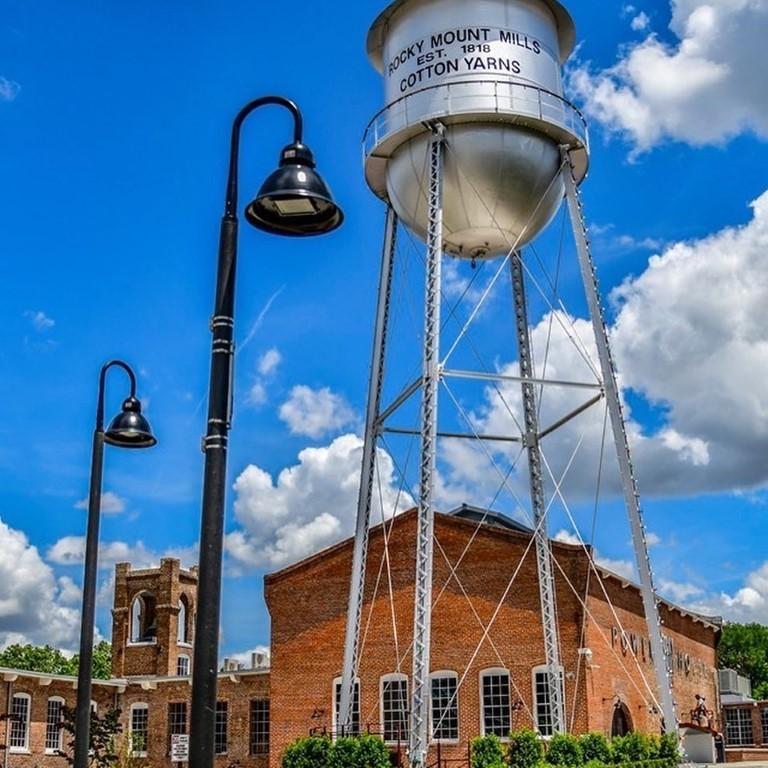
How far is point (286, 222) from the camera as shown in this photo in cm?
930

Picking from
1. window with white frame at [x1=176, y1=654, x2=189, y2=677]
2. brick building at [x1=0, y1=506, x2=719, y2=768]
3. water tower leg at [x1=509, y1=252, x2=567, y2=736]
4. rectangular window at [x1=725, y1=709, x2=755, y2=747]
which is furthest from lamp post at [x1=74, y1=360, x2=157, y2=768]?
rectangular window at [x1=725, y1=709, x2=755, y2=747]

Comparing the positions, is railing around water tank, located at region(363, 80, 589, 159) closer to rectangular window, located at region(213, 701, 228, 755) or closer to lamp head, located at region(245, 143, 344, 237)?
lamp head, located at region(245, 143, 344, 237)

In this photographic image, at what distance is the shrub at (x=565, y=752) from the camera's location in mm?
21609

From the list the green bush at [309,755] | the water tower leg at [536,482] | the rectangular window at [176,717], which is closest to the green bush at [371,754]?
the green bush at [309,755]

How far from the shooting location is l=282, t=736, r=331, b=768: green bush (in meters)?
23.0

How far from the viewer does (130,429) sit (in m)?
13.8

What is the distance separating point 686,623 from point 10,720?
2307cm

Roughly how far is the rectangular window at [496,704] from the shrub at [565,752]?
8.92m

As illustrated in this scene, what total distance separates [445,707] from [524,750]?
8.47m

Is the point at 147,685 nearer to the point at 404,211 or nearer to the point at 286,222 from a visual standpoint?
the point at 404,211

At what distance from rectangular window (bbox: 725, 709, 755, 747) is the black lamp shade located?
44028mm

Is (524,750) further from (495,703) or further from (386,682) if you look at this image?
(386,682)

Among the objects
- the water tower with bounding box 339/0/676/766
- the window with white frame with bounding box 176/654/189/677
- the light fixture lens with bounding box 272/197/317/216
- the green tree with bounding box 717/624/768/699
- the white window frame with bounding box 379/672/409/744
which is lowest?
the white window frame with bounding box 379/672/409/744

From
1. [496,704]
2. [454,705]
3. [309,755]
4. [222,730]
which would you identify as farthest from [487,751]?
[222,730]
